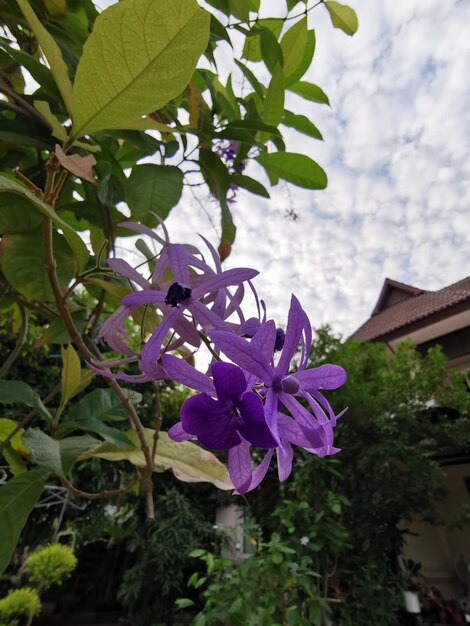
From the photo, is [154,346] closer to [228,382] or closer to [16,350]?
[228,382]

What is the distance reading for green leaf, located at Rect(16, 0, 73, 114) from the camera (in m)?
0.32

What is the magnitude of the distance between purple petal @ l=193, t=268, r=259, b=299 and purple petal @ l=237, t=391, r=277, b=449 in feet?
0.33

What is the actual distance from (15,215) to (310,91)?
0.72 m

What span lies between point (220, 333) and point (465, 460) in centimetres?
640

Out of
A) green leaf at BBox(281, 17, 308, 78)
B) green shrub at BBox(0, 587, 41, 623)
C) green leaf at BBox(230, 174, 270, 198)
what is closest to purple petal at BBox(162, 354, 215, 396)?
green leaf at BBox(230, 174, 270, 198)

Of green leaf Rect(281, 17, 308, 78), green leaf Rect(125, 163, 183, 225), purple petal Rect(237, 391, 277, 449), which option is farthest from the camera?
green leaf Rect(281, 17, 308, 78)

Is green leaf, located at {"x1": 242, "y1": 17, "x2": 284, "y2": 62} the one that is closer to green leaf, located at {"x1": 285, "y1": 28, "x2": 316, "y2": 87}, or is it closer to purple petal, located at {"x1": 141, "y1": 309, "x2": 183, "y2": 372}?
green leaf, located at {"x1": 285, "y1": 28, "x2": 316, "y2": 87}

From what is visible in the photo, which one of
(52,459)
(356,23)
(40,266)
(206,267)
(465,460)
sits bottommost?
(52,459)

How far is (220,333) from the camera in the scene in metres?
0.26

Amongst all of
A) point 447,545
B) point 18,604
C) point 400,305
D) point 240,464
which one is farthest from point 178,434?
point 400,305

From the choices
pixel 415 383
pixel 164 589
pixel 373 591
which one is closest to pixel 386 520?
pixel 373 591

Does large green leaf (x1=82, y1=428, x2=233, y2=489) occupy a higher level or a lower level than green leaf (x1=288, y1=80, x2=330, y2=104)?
lower

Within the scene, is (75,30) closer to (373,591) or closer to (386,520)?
(373,591)

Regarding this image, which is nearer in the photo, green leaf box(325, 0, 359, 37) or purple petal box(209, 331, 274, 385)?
purple petal box(209, 331, 274, 385)
